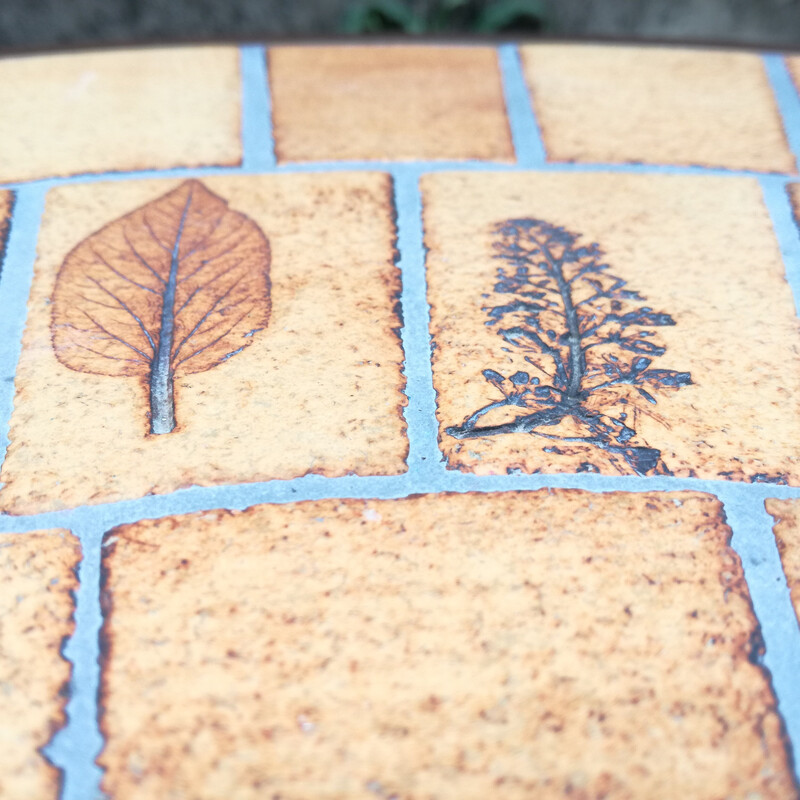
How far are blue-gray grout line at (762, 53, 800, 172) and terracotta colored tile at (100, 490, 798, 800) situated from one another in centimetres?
59

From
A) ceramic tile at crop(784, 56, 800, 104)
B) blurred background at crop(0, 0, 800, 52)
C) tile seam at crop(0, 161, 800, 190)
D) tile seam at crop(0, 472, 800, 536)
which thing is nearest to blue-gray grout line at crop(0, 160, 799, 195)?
tile seam at crop(0, 161, 800, 190)

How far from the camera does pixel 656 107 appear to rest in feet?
3.42

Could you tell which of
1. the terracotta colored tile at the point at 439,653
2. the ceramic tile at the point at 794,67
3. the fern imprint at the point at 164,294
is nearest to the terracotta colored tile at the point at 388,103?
the fern imprint at the point at 164,294

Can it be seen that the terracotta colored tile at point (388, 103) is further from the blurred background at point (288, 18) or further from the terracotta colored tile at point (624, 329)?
the blurred background at point (288, 18)

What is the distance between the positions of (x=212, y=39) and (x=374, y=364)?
0.69 meters

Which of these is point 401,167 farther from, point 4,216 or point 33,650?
point 33,650

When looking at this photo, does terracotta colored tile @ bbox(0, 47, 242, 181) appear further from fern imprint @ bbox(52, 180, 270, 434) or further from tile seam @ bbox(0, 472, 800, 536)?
tile seam @ bbox(0, 472, 800, 536)

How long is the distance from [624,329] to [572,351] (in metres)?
0.06

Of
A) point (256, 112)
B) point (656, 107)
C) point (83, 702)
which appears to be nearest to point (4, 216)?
point (256, 112)

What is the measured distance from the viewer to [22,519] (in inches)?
24.2

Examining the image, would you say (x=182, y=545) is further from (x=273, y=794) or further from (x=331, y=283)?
(x=331, y=283)

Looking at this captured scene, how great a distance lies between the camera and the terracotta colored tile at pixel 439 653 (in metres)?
0.50

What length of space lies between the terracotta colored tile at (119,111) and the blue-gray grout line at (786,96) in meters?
0.65

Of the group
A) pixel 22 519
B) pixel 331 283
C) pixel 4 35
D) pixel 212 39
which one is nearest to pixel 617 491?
pixel 331 283
